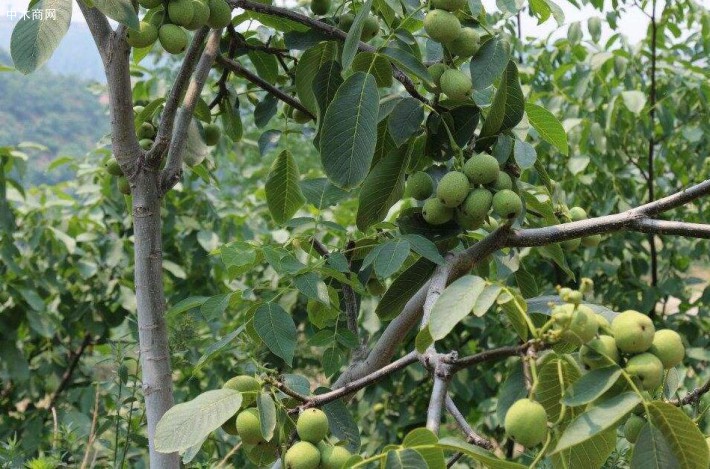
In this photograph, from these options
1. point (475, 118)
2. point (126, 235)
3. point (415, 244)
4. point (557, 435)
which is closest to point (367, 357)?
point (415, 244)

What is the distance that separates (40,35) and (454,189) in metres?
0.52

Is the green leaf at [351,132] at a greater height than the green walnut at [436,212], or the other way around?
the green leaf at [351,132]

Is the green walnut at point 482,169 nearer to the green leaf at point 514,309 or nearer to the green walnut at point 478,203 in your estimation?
the green walnut at point 478,203

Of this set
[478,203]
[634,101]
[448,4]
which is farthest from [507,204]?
[634,101]

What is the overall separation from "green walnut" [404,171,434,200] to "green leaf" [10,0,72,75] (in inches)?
18.0

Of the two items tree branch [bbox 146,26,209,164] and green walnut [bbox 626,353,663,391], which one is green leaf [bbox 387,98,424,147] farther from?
green walnut [bbox 626,353,663,391]

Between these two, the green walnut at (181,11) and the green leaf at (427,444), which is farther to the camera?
the green walnut at (181,11)

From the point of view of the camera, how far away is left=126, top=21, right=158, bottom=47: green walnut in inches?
42.2

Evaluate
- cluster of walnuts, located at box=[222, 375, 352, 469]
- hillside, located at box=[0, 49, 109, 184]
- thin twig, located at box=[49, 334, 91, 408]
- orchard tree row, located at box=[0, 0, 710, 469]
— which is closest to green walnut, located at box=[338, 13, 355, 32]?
orchard tree row, located at box=[0, 0, 710, 469]

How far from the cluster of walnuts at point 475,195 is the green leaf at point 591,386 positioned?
1.01 ft

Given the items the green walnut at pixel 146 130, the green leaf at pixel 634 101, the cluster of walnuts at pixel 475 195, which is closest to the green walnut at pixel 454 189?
the cluster of walnuts at pixel 475 195

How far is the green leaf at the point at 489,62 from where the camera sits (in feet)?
3.27

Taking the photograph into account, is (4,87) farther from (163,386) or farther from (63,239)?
(163,386)

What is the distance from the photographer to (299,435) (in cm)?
83
